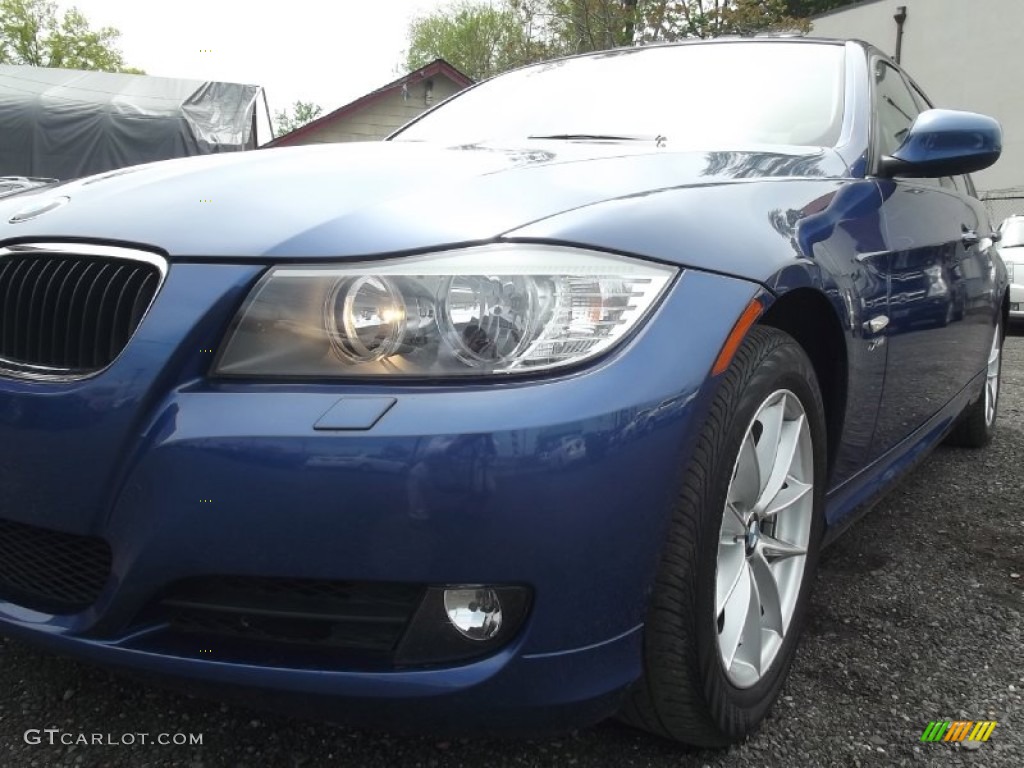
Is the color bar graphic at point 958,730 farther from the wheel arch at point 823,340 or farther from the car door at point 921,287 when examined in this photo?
the car door at point 921,287

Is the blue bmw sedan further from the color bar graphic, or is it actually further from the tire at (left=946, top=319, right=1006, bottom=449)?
the tire at (left=946, top=319, right=1006, bottom=449)

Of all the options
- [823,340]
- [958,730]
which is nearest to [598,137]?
[823,340]

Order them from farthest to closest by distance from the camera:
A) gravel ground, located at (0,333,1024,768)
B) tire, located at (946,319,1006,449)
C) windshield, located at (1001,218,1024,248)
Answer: windshield, located at (1001,218,1024,248) < tire, located at (946,319,1006,449) < gravel ground, located at (0,333,1024,768)

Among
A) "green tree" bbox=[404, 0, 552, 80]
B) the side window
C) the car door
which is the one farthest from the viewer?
"green tree" bbox=[404, 0, 552, 80]

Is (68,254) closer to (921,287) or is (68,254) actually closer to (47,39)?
(921,287)

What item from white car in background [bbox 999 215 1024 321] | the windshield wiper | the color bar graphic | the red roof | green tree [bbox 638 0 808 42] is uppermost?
green tree [bbox 638 0 808 42]

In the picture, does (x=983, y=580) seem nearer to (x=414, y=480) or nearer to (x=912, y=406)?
(x=912, y=406)

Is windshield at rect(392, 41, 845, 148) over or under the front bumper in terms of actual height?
over

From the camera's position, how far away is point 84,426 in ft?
4.20

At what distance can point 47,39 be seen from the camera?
46469 millimetres

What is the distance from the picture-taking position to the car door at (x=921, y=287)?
2.23 m

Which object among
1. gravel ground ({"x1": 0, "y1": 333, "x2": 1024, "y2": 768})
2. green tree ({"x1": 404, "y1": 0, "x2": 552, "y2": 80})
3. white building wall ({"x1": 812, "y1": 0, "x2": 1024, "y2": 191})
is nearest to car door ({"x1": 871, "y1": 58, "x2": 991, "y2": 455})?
gravel ground ({"x1": 0, "y1": 333, "x2": 1024, "y2": 768})

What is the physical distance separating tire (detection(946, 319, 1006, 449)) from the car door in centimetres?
77

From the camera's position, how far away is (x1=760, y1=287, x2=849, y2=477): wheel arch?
5.69 feet
